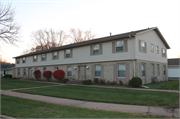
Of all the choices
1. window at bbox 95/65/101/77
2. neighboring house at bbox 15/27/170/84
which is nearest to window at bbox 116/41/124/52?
neighboring house at bbox 15/27/170/84

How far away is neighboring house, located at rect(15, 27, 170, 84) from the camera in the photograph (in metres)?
14.9

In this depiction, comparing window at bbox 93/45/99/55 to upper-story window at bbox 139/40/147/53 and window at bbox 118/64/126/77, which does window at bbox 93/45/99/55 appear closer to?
window at bbox 118/64/126/77

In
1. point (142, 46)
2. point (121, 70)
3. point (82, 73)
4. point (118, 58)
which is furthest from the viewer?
point (82, 73)

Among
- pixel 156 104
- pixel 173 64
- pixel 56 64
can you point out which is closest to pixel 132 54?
pixel 156 104

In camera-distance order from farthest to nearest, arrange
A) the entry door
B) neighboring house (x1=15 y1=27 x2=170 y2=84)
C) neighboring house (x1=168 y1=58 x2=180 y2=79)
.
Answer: neighboring house (x1=168 y1=58 x2=180 y2=79)
the entry door
neighboring house (x1=15 y1=27 x2=170 y2=84)

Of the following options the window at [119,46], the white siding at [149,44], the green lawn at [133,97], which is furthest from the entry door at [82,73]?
the green lawn at [133,97]

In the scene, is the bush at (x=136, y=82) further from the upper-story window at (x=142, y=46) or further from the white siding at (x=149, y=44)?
the upper-story window at (x=142, y=46)

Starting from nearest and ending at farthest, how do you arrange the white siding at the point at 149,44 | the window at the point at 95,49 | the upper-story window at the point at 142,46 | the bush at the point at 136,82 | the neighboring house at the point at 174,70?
the bush at the point at 136,82
the white siding at the point at 149,44
the upper-story window at the point at 142,46
the window at the point at 95,49
the neighboring house at the point at 174,70

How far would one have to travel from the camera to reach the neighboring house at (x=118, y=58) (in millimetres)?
14906

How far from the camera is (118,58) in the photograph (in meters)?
15.7

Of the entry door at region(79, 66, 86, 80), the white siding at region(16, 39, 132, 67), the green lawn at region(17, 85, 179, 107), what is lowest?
the green lawn at region(17, 85, 179, 107)

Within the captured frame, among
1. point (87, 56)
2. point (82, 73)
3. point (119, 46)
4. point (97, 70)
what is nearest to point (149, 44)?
point (119, 46)

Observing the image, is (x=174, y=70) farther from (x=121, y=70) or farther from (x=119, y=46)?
(x=119, y=46)

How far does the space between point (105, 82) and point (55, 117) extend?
443 inches
